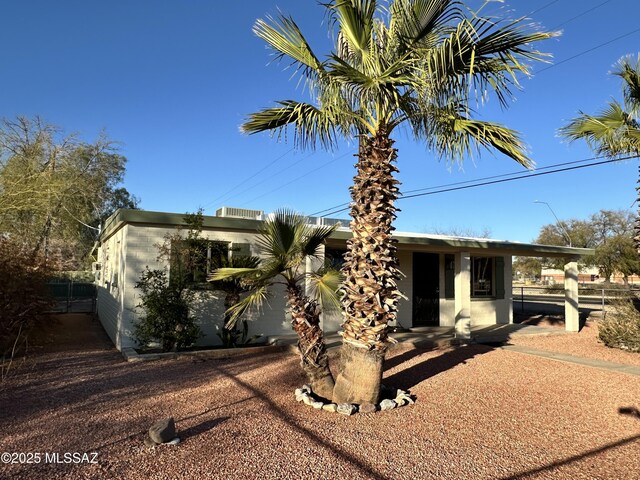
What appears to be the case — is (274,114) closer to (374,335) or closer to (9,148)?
(374,335)

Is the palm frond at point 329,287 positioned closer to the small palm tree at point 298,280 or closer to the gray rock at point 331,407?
the small palm tree at point 298,280

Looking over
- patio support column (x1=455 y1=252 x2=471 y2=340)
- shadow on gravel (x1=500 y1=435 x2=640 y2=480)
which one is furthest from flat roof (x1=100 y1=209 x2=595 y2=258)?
shadow on gravel (x1=500 y1=435 x2=640 y2=480)

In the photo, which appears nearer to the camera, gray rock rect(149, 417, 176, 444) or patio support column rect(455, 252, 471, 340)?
gray rock rect(149, 417, 176, 444)

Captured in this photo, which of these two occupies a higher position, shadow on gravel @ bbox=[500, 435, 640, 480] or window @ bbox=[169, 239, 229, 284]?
window @ bbox=[169, 239, 229, 284]

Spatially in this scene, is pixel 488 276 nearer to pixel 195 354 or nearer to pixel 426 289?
pixel 426 289

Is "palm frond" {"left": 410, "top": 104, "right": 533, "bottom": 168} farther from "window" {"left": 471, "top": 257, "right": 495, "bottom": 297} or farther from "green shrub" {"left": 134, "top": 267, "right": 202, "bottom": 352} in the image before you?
"window" {"left": 471, "top": 257, "right": 495, "bottom": 297}

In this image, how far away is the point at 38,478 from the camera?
12.2 ft

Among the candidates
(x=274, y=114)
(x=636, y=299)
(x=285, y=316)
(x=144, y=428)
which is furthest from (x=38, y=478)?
(x=636, y=299)

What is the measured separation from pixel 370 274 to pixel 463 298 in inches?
283

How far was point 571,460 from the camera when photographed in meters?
4.38

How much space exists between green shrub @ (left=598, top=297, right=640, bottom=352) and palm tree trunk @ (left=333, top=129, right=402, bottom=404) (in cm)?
791

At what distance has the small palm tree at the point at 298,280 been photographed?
625cm

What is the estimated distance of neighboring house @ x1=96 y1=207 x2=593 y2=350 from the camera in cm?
942

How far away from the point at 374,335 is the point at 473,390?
7.76 feet
